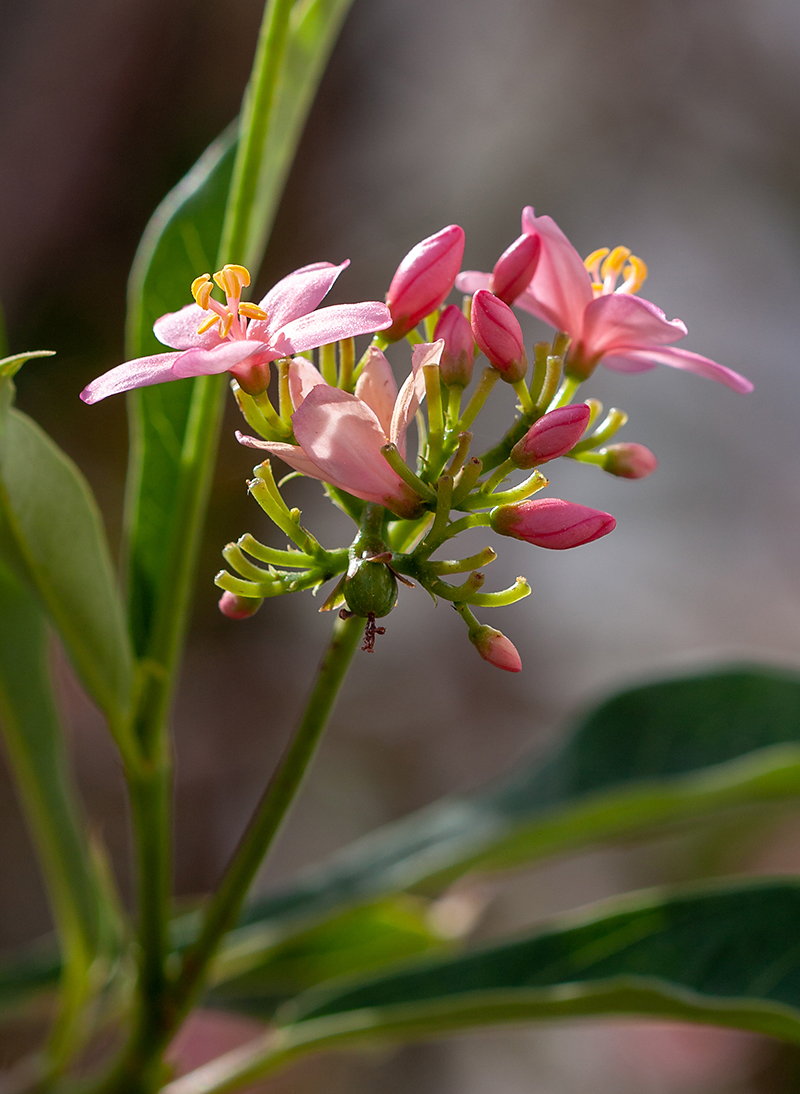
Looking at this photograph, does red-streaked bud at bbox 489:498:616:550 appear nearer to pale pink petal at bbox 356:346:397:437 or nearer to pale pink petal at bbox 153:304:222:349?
pale pink petal at bbox 356:346:397:437

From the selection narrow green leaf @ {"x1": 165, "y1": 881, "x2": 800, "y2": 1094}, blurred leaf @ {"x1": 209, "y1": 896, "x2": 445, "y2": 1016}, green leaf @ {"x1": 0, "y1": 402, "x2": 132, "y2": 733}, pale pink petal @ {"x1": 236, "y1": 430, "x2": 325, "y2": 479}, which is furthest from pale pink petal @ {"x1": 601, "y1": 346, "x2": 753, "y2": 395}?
blurred leaf @ {"x1": 209, "y1": 896, "x2": 445, "y2": 1016}

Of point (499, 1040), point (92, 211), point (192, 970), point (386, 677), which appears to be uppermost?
point (92, 211)

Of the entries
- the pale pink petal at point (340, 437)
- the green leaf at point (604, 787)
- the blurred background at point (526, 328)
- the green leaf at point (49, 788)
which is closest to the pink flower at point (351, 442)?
the pale pink petal at point (340, 437)

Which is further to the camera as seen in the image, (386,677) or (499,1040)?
(386,677)

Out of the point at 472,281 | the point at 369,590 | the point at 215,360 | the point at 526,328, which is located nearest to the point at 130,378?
the point at 215,360

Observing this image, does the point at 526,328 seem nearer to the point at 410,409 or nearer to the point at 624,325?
the point at 624,325

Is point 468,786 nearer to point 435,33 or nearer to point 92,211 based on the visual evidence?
point 92,211

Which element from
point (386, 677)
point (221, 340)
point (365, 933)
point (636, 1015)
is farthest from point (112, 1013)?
point (386, 677)
